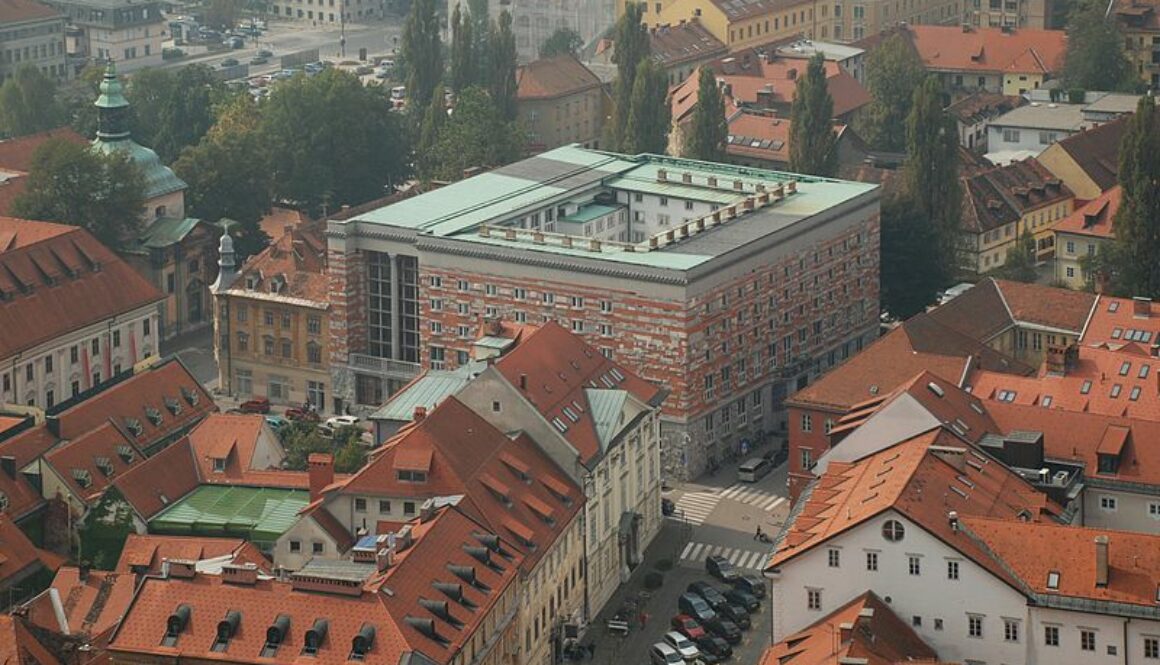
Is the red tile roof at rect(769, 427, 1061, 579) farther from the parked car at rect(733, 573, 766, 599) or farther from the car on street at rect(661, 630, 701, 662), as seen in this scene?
the parked car at rect(733, 573, 766, 599)

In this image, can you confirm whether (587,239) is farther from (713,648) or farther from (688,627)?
(713,648)

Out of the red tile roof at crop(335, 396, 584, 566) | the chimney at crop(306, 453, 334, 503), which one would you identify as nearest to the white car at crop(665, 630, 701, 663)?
the red tile roof at crop(335, 396, 584, 566)

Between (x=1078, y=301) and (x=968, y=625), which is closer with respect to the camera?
(x=968, y=625)

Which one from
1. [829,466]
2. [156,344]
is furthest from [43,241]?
[829,466]

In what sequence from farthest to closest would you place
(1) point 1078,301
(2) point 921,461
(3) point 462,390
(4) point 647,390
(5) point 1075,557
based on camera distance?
(1) point 1078,301, (4) point 647,390, (3) point 462,390, (2) point 921,461, (5) point 1075,557

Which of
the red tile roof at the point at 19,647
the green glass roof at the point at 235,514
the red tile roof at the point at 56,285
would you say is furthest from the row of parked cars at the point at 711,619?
the red tile roof at the point at 56,285

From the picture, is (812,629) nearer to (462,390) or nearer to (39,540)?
(462,390)
